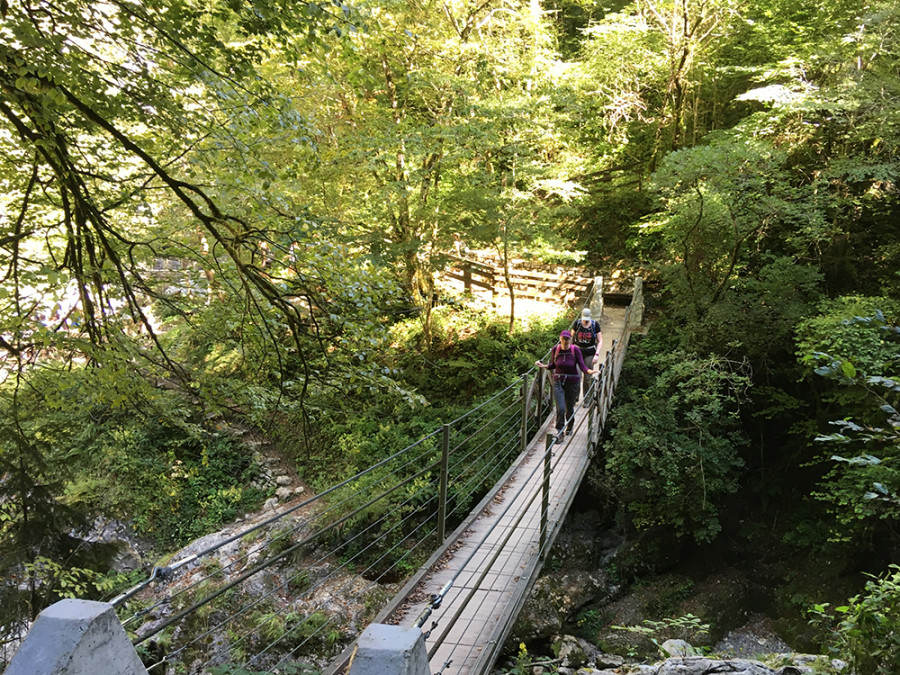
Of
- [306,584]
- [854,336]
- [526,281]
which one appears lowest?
[306,584]

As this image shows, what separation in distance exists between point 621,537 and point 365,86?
973cm

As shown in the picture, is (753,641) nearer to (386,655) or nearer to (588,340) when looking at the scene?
(588,340)

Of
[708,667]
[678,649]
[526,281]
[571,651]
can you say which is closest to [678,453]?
[571,651]

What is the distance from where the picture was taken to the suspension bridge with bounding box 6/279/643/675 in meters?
2.55

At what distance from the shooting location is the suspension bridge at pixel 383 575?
2.55 m

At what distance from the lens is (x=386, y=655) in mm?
1324

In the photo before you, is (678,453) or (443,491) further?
(678,453)

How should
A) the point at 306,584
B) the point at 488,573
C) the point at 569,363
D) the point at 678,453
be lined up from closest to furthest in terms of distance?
the point at 488,573
the point at 569,363
the point at 678,453
the point at 306,584

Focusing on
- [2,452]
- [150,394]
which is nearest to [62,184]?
[150,394]

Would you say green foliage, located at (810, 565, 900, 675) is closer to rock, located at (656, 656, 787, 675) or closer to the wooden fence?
rock, located at (656, 656, 787, 675)

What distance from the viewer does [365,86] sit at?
10.6 meters

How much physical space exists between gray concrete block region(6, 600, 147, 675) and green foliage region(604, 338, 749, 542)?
7.14 meters

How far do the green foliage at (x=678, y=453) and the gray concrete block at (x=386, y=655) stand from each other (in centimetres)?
685

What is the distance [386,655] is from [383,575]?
231 inches
